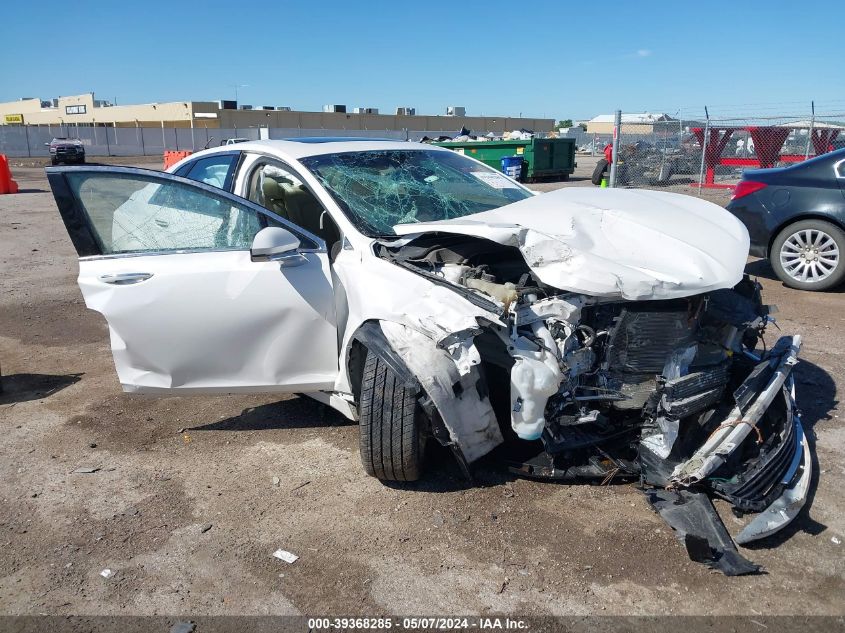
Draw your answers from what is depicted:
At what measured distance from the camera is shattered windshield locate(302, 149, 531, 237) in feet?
13.0

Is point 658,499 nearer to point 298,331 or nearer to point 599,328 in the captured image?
point 599,328

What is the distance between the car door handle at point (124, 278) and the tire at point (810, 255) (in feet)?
22.1

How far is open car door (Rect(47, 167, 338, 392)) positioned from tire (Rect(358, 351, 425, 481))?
51 centimetres

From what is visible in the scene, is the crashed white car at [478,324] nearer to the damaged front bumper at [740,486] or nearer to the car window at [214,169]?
the damaged front bumper at [740,486]

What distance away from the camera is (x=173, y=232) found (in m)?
3.92

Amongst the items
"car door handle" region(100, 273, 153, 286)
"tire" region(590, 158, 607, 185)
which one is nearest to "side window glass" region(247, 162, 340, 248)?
"car door handle" region(100, 273, 153, 286)

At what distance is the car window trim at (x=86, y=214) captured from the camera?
3729 millimetres

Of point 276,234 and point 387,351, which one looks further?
point 276,234

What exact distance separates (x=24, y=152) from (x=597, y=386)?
49.5 meters

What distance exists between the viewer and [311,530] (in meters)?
3.16

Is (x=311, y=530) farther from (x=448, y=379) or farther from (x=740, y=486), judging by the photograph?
(x=740, y=486)

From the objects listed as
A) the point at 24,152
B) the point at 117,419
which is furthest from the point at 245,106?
the point at 117,419

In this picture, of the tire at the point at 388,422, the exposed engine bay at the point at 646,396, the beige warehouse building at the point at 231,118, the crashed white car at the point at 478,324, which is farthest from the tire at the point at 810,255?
the beige warehouse building at the point at 231,118

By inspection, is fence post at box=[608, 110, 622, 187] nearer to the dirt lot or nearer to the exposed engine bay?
the dirt lot
